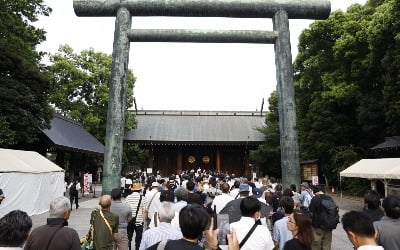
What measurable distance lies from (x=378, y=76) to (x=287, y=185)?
14.1 m

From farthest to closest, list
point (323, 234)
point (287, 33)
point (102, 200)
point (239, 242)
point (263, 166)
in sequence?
point (263, 166) < point (287, 33) < point (323, 234) < point (102, 200) < point (239, 242)

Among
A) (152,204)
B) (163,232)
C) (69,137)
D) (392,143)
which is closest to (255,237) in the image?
(163,232)

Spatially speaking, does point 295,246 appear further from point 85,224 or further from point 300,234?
point 85,224

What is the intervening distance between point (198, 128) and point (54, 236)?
102 ft

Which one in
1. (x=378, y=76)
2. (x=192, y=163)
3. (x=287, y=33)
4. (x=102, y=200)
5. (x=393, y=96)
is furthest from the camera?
(x=192, y=163)

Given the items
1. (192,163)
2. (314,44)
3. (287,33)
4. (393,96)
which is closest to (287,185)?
(287,33)

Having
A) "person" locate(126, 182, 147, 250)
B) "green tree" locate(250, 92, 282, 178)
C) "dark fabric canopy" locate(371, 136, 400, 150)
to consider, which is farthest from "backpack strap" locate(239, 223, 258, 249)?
"green tree" locate(250, 92, 282, 178)

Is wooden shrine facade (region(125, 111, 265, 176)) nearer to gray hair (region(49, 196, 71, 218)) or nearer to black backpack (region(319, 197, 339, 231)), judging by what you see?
black backpack (region(319, 197, 339, 231))

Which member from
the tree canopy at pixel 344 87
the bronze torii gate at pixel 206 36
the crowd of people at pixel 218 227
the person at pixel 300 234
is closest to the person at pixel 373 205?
the crowd of people at pixel 218 227

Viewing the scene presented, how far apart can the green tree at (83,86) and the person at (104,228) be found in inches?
938

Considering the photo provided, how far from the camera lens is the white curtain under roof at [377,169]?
407 inches

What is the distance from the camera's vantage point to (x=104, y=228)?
4.18 meters

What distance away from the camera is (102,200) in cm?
435

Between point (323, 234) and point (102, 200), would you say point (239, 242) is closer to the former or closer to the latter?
point (102, 200)
